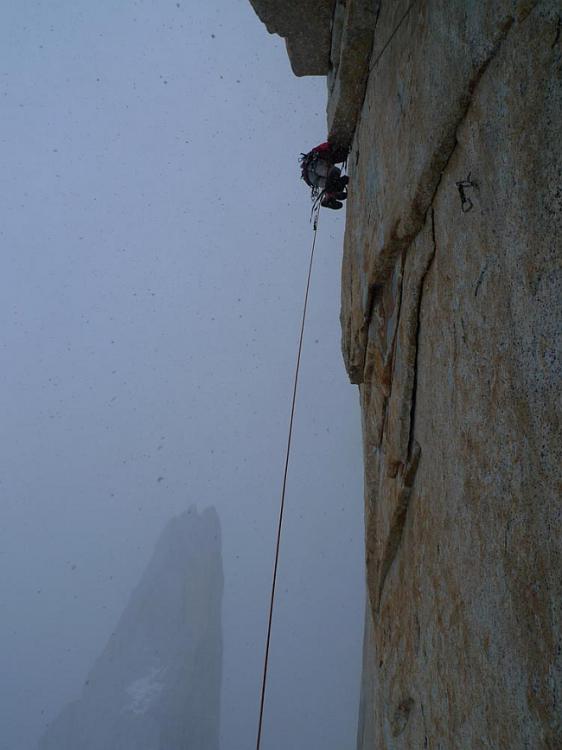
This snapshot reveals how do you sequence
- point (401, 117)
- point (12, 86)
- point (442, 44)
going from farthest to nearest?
point (12, 86)
point (401, 117)
point (442, 44)

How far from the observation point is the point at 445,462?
1.41 meters

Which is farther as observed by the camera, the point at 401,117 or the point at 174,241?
the point at 174,241

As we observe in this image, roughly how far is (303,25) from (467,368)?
230cm

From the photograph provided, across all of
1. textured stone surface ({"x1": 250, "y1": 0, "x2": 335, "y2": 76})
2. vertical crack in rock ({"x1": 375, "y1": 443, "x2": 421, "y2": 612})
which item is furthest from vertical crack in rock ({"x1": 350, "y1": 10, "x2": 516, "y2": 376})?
textured stone surface ({"x1": 250, "y1": 0, "x2": 335, "y2": 76})

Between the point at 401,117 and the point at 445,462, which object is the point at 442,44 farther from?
the point at 445,462

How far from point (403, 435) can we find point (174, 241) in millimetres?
16524

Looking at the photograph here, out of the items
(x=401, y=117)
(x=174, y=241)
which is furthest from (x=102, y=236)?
(x=401, y=117)

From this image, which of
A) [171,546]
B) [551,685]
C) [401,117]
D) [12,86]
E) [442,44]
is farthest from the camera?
[171,546]

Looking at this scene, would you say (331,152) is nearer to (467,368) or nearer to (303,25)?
(303,25)

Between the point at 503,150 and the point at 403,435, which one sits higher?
the point at 503,150

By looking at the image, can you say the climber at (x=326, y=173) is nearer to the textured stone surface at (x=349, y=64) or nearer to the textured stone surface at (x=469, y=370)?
the textured stone surface at (x=349, y=64)

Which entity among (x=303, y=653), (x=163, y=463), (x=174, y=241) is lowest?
(x=303, y=653)

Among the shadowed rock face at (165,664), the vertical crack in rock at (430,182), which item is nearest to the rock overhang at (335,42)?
the vertical crack in rock at (430,182)

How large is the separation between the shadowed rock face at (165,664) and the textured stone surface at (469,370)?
60.8ft
